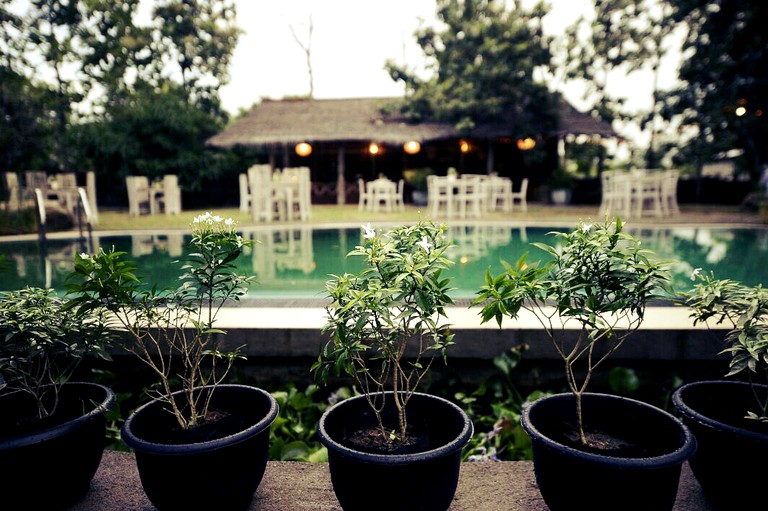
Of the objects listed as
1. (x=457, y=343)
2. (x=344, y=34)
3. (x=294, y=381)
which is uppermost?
(x=344, y=34)

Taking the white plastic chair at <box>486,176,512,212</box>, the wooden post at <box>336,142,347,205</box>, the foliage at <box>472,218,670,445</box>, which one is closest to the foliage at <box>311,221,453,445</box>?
the foliage at <box>472,218,670,445</box>

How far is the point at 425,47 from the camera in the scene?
1571 centimetres

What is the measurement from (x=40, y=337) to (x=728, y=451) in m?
1.89

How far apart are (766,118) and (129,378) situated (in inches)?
579

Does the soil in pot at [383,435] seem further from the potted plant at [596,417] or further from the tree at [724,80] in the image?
the tree at [724,80]

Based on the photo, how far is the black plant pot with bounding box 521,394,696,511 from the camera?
119cm

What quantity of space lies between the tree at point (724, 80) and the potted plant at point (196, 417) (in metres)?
14.1

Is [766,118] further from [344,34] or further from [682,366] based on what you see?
[344,34]

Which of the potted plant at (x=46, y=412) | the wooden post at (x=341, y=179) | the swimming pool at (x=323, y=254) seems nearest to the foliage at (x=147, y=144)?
the wooden post at (x=341, y=179)

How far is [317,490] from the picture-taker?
1580 millimetres

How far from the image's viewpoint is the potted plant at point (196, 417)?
1.31 metres

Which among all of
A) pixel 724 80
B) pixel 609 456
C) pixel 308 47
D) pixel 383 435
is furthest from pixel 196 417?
pixel 308 47

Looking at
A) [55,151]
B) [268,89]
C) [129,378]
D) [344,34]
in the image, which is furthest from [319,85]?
[129,378]

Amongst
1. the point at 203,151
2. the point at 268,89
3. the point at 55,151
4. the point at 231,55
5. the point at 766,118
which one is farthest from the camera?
the point at 268,89
